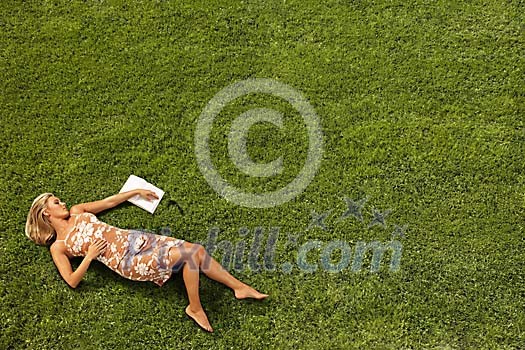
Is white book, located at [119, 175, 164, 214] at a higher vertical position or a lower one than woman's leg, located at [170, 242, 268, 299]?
higher

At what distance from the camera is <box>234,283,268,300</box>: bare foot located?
3.17 metres

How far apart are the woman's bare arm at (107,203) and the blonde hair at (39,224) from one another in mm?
163

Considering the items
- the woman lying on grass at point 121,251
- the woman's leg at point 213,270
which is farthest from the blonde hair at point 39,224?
the woman's leg at point 213,270

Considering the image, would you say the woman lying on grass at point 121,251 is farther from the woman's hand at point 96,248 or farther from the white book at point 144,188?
the white book at point 144,188

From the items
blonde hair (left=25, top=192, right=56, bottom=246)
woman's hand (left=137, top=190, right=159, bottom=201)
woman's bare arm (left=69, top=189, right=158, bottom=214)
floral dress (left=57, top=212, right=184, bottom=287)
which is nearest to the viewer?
floral dress (left=57, top=212, right=184, bottom=287)

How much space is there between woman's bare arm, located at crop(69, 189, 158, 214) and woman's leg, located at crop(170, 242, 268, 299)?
50 cm

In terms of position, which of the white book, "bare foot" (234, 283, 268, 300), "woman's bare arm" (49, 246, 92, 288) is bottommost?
"woman's bare arm" (49, 246, 92, 288)

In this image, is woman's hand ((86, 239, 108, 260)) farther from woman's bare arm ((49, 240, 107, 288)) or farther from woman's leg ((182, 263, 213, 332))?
woman's leg ((182, 263, 213, 332))

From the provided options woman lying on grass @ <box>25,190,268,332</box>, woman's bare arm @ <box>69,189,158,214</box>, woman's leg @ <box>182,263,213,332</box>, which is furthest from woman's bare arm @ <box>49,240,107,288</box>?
woman's leg @ <box>182,263,213,332</box>

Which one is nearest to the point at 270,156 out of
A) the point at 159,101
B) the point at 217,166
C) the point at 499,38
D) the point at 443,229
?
the point at 217,166

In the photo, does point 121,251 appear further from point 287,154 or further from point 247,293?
point 287,154

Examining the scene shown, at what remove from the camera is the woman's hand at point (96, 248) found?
315 cm

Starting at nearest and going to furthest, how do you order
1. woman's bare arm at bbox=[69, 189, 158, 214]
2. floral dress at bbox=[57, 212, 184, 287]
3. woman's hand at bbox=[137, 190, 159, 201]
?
floral dress at bbox=[57, 212, 184, 287] < woman's bare arm at bbox=[69, 189, 158, 214] < woman's hand at bbox=[137, 190, 159, 201]

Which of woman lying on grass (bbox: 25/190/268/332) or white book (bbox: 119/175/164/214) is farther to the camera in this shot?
white book (bbox: 119/175/164/214)
